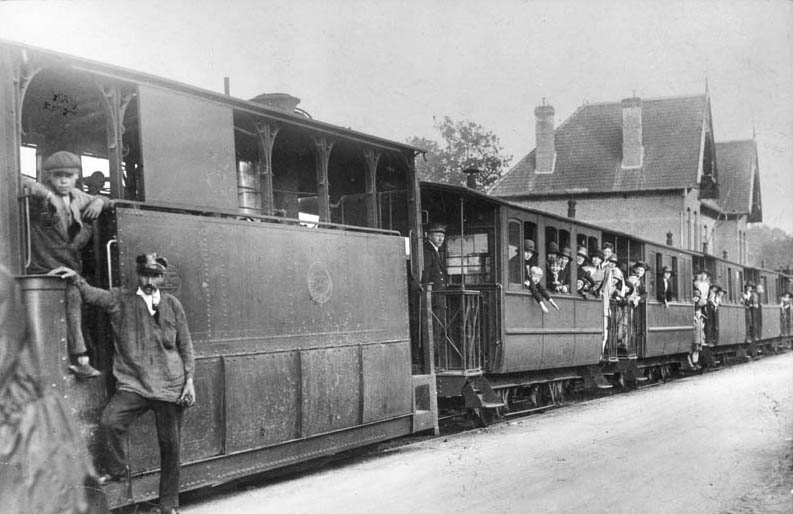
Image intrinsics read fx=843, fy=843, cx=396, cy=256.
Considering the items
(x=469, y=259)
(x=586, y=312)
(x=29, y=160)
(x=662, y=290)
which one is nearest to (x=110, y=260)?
(x=29, y=160)

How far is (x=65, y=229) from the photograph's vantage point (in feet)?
18.6

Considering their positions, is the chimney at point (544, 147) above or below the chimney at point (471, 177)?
above

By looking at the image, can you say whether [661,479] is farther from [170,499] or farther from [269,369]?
[170,499]

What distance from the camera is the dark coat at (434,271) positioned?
11.0 meters

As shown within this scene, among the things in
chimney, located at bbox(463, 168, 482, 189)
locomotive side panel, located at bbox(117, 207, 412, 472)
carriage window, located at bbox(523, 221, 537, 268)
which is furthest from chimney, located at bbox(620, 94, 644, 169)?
locomotive side panel, located at bbox(117, 207, 412, 472)

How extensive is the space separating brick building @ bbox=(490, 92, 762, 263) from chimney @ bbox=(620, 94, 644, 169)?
41 millimetres

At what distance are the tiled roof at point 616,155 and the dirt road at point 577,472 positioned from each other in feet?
81.6

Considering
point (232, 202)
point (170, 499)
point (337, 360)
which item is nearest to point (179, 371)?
point (170, 499)

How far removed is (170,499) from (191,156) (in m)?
2.69

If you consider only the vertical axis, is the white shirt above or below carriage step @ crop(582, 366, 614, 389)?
above

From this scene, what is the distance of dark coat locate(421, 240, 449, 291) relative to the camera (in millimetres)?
10992

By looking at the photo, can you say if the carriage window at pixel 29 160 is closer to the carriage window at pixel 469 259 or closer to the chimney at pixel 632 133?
the carriage window at pixel 469 259

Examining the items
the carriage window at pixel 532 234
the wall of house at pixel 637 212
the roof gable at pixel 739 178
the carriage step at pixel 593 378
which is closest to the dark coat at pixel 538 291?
the carriage window at pixel 532 234

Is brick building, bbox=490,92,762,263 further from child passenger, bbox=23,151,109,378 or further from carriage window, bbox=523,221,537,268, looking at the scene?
child passenger, bbox=23,151,109,378
